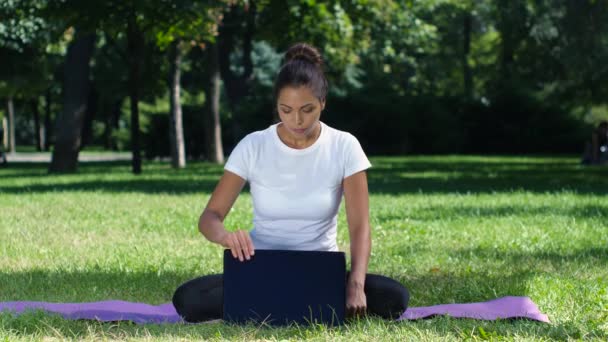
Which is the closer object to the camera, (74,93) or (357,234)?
(357,234)

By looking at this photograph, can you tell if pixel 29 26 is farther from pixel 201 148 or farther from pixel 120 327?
pixel 120 327

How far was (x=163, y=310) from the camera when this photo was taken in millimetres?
6336

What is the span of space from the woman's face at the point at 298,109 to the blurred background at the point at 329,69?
49.0ft

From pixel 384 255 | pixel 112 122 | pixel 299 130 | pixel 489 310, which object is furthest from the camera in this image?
pixel 112 122

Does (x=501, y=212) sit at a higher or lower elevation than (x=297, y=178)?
lower

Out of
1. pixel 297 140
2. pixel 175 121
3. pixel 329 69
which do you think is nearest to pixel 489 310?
pixel 297 140

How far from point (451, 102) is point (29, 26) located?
18.5 metres

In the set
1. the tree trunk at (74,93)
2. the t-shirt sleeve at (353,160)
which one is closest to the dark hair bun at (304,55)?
the t-shirt sleeve at (353,160)

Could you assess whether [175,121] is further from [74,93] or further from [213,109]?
[74,93]

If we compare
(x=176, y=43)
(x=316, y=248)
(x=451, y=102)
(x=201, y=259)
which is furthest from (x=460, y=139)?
(x=316, y=248)

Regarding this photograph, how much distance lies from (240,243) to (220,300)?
0.70m

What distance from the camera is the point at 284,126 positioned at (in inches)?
232

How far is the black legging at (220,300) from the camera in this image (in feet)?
19.1

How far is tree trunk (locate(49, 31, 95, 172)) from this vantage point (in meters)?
27.0
